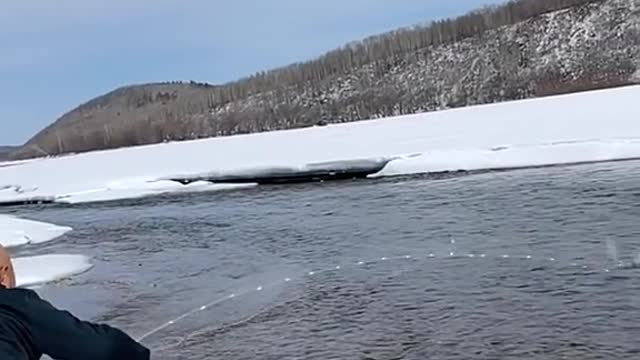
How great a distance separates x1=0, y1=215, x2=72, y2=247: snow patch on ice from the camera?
15.5 metres

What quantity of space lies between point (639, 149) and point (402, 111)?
6915cm

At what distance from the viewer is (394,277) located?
873 cm

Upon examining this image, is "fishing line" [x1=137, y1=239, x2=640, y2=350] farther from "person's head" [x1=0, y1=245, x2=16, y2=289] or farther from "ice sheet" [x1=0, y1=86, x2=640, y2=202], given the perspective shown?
"ice sheet" [x1=0, y1=86, x2=640, y2=202]

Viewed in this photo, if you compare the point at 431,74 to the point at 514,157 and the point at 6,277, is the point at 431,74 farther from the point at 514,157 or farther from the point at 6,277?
the point at 6,277

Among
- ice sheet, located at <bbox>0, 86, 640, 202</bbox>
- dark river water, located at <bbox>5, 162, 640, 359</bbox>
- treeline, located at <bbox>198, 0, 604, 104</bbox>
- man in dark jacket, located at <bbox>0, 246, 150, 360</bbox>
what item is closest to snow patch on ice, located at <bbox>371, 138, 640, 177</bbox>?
ice sheet, located at <bbox>0, 86, 640, 202</bbox>

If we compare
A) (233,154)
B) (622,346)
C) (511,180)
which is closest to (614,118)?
(511,180)

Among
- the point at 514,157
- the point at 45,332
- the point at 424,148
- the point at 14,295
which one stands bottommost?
the point at 514,157

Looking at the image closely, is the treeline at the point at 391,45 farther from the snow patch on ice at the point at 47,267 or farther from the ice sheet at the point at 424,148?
the snow patch on ice at the point at 47,267

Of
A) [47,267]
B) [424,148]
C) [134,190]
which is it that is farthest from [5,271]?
[134,190]

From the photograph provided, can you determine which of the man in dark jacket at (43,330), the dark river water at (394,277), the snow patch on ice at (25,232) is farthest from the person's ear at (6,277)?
the snow patch on ice at (25,232)

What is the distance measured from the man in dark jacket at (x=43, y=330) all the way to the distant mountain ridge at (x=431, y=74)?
239 feet

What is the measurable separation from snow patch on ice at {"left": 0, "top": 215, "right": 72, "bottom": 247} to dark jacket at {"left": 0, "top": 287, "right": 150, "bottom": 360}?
44.3 ft

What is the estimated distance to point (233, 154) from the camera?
102ft

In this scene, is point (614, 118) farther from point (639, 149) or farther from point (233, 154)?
point (233, 154)
